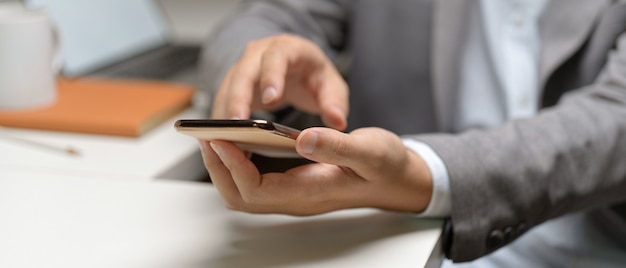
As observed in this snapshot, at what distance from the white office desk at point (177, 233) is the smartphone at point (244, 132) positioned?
8cm

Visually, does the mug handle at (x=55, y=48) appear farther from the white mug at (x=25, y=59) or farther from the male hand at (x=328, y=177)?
the male hand at (x=328, y=177)

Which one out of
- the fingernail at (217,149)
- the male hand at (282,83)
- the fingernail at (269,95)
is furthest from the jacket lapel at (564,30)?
the fingernail at (217,149)

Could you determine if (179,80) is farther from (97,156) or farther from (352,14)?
(97,156)

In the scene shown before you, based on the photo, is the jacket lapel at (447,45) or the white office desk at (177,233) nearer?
the white office desk at (177,233)

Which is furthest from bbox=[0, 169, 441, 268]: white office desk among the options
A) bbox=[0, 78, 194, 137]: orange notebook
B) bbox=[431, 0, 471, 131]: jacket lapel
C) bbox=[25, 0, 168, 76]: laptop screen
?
bbox=[25, 0, 168, 76]: laptop screen

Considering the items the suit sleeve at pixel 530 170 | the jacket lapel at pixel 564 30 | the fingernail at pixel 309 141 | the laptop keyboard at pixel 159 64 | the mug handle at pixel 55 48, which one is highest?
the fingernail at pixel 309 141

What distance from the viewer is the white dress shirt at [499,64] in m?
0.94

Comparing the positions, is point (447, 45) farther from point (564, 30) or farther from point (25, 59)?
point (25, 59)

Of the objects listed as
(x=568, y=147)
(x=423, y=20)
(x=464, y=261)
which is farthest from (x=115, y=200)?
(x=423, y=20)

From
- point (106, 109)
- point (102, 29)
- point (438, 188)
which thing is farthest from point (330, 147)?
point (102, 29)

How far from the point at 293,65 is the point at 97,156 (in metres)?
0.24

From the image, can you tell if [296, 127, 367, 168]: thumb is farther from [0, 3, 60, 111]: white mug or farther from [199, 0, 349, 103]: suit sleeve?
[0, 3, 60, 111]: white mug

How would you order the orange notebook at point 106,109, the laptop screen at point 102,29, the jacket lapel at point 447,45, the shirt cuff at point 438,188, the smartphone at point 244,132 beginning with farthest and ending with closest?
the laptop screen at point 102,29 → the jacket lapel at point 447,45 → the orange notebook at point 106,109 → the shirt cuff at point 438,188 → the smartphone at point 244,132

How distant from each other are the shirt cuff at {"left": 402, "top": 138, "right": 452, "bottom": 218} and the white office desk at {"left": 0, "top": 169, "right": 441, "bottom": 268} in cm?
1
